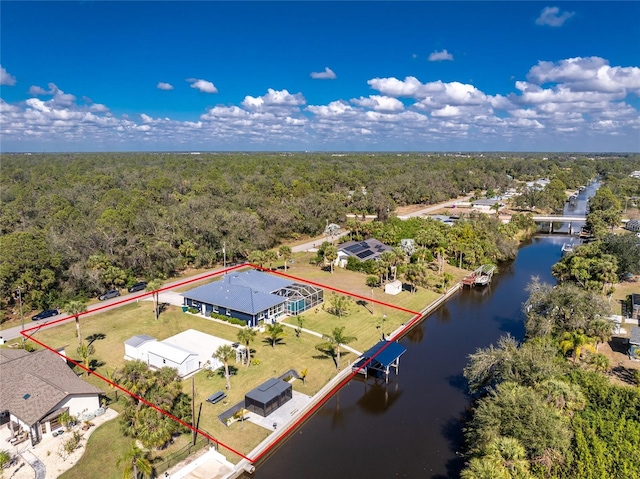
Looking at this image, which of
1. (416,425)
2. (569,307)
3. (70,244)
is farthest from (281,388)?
(70,244)

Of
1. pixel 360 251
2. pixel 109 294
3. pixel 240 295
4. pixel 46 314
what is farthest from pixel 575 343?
pixel 46 314

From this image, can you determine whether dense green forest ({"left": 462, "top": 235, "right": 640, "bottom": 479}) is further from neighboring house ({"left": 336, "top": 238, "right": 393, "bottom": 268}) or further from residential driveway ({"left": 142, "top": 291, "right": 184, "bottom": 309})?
residential driveway ({"left": 142, "top": 291, "right": 184, "bottom": 309})

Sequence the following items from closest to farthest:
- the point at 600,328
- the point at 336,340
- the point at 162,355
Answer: the point at 600,328 → the point at 162,355 → the point at 336,340

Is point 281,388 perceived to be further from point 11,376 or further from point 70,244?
point 70,244

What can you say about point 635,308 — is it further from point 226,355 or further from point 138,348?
point 138,348

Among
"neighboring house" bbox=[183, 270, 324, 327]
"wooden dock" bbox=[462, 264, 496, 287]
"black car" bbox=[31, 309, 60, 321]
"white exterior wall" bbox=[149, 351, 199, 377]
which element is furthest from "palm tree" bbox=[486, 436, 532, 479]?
"black car" bbox=[31, 309, 60, 321]

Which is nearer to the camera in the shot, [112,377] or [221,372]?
[112,377]
